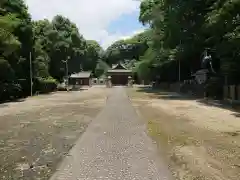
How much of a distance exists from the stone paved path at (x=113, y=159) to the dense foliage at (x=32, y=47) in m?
17.9

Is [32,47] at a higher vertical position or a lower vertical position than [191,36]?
lower

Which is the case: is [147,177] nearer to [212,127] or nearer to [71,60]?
[212,127]

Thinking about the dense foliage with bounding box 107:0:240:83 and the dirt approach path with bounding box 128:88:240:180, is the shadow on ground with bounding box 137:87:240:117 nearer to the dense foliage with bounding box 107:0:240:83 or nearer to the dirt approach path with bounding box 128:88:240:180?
the dense foliage with bounding box 107:0:240:83

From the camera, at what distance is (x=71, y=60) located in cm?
6594

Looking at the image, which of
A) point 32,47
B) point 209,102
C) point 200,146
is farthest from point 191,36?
point 200,146

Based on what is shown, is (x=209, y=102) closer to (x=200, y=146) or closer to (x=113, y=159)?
(x=200, y=146)

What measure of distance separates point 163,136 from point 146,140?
3.53ft

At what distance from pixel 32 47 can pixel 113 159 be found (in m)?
34.5

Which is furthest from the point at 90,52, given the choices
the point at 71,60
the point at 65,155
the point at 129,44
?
the point at 65,155

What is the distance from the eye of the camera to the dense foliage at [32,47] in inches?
1135

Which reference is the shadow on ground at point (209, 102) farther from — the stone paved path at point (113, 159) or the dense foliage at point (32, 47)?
the dense foliage at point (32, 47)

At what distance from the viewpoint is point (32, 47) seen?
40000 millimetres

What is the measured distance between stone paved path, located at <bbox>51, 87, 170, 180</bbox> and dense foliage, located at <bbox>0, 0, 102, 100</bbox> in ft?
58.8

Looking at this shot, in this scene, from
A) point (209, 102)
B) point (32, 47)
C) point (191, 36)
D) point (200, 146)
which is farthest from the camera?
point (32, 47)
